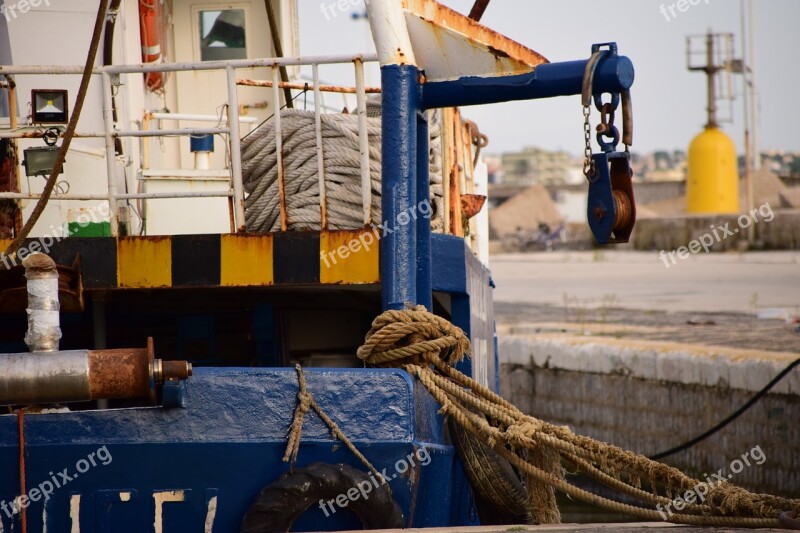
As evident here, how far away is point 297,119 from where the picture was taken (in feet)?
16.5

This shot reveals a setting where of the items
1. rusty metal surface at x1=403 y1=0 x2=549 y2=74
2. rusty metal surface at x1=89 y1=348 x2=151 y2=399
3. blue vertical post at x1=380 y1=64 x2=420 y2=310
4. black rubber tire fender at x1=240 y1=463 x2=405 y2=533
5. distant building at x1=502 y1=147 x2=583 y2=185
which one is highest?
distant building at x1=502 y1=147 x2=583 y2=185

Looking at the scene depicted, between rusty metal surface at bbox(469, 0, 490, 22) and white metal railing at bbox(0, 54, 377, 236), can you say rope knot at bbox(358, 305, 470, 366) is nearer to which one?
white metal railing at bbox(0, 54, 377, 236)

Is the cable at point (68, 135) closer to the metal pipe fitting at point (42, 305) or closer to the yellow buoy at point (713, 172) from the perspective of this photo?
the metal pipe fitting at point (42, 305)

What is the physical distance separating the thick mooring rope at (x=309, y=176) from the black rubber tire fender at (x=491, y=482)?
3.52 feet

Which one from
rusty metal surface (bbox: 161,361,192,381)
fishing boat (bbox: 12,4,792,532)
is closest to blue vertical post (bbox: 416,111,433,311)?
fishing boat (bbox: 12,4,792,532)

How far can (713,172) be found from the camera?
92.0ft

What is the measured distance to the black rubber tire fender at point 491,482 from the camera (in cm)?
471

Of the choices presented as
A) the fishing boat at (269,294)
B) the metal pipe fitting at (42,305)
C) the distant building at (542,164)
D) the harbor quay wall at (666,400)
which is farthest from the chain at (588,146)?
the distant building at (542,164)

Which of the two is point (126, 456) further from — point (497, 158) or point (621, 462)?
point (497, 158)

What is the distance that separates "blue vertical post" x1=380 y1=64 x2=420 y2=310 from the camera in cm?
440

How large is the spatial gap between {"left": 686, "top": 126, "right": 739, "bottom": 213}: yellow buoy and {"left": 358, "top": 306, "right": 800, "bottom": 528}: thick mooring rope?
24762mm

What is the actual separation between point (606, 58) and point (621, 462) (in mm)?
1613

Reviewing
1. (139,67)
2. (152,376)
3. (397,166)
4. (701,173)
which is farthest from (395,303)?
→ (701,173)

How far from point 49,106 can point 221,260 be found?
1.12 meters
